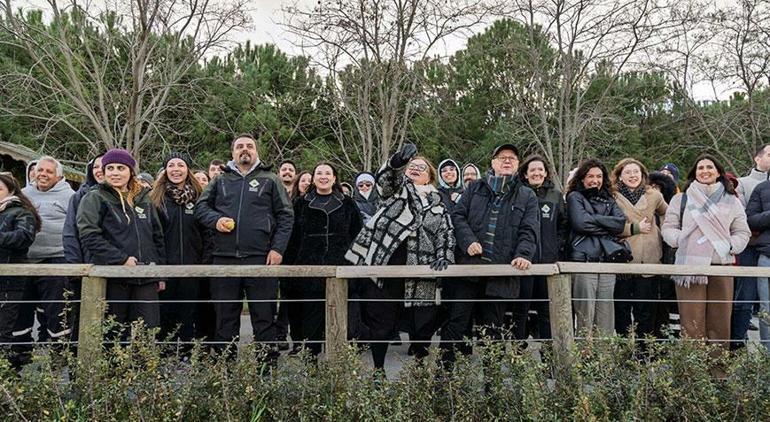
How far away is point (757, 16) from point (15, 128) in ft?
59.4

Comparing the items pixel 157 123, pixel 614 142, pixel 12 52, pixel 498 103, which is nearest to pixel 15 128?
pixel 12 52

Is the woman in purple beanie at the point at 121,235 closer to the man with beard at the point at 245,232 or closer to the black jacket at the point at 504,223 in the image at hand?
the man with beard at the point at 245,232

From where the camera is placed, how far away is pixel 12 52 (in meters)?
17.3

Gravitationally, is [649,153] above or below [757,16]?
below

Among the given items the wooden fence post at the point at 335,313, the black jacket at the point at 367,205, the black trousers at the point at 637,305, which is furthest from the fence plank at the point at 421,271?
the black jacket at the point at 367,205

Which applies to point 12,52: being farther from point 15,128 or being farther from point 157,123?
point 157,123

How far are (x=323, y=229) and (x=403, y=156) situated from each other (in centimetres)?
116

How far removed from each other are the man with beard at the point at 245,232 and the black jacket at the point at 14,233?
4.34 feet

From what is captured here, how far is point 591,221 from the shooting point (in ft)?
17.3

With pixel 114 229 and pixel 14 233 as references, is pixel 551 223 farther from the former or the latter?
pixel 14 233

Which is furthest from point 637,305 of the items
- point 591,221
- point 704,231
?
point 591,221

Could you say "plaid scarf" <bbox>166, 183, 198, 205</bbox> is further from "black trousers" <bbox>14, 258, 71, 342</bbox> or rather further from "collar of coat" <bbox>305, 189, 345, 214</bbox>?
"black trousers" <bbox>14, 258, 71, 342</bbox>

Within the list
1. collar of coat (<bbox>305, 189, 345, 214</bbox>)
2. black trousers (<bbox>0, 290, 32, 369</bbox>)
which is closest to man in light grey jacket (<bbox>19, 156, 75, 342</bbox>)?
black trousers (<bbox>0, 290, 32, 369</bbox>)

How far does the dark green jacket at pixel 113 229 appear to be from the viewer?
4629 millimetres
